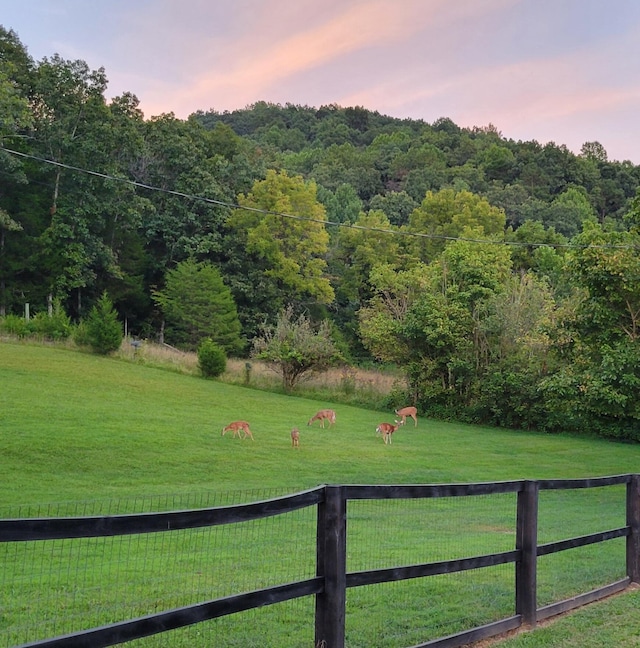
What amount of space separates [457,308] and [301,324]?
7829mm

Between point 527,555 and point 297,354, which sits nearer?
point 527,555

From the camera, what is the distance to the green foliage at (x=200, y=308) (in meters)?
48.6

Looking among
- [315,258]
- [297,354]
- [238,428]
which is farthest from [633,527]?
[315,258]

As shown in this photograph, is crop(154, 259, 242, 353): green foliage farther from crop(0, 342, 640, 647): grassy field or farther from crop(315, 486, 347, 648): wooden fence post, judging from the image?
crop(315, 486, 347, 648): wooden fence post

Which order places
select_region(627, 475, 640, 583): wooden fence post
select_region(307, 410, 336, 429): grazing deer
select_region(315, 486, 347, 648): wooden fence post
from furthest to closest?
select_region(307, 410, 336, 429): grazing deer → select_region(627, 475, 640, 583): wooden fence post → select_region(315, 486, 347, 648): wooden fence post

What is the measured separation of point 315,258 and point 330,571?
5557 centimetres

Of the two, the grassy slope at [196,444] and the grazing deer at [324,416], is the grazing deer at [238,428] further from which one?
the grazing deer at [324,416]

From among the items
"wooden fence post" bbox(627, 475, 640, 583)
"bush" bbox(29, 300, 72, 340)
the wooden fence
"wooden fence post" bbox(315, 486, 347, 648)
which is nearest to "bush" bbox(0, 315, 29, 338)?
"bush" bbox(29, 300, 72, 340)

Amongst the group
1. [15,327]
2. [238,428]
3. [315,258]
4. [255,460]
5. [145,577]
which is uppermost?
[315,258]

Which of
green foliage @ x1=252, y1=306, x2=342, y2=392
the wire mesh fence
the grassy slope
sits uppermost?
green foliage @ x1=252, y1=306, x2=342, y2=392

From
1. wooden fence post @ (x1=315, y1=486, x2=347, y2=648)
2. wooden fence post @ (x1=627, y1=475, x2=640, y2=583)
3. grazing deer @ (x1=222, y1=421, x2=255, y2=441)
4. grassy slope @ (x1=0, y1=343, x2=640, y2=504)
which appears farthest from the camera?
grazing deer @ (x1=222, y1=421, x2=255, y2=441)

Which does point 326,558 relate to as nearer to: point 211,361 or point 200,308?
point 211,361

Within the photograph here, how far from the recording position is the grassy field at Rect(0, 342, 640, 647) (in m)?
6.87

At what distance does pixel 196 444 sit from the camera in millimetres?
18703
